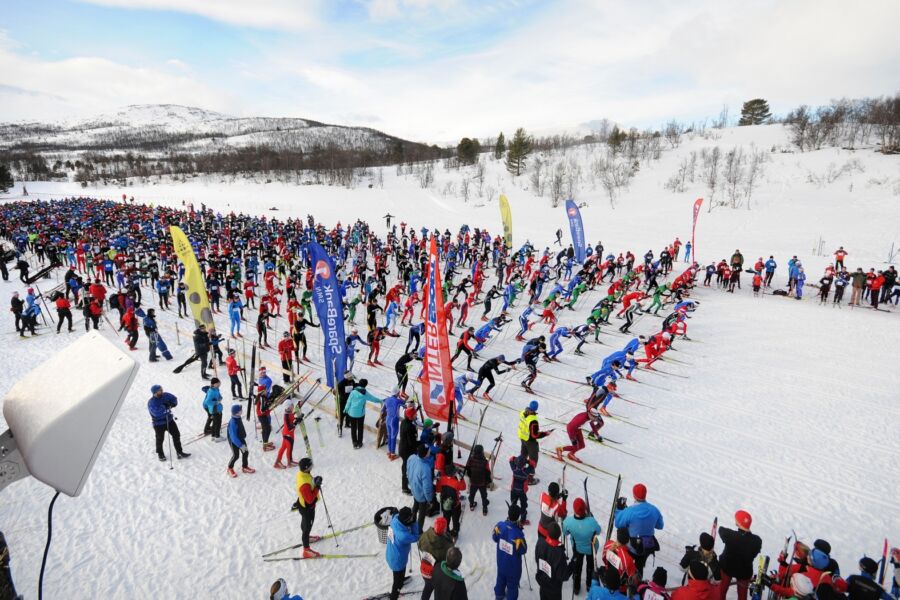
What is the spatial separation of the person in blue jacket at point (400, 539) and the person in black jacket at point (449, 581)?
0.61m

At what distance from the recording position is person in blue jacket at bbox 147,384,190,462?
7785 millimetres

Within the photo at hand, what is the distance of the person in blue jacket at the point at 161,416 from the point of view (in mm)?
7785

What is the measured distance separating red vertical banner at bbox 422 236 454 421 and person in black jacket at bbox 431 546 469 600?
4825 mm

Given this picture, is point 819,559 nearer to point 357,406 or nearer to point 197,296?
point 357,406

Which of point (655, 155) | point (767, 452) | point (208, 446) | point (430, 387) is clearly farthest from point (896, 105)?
point (208, 446)

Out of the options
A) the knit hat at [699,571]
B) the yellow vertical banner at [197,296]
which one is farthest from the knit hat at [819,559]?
the yellow vertical banner at [197,296]

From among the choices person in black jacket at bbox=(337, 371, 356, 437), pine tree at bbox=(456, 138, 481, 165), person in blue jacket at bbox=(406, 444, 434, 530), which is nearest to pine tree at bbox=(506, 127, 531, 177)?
pine tree at bbox=(456, 138, 481, 165)

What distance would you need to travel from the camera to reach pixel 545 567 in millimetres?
4965

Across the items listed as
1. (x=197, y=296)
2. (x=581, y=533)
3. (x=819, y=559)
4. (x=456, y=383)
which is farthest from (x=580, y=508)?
(x=197, y=296)

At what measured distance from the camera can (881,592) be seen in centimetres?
446

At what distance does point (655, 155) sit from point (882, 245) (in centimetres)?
3271

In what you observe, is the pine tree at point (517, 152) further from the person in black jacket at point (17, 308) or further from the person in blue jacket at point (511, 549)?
the person in blue jacket at point (511, 549)

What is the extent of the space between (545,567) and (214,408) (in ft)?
22.3

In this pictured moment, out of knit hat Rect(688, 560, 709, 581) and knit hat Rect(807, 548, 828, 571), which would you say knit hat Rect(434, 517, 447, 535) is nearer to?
knit hat Rect(688, 560, 709, 581)
